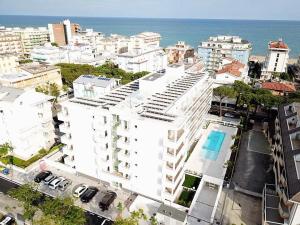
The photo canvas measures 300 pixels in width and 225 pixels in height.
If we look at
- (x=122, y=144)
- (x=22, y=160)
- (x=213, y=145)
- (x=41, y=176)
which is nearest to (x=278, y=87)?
(x=213, y=145)

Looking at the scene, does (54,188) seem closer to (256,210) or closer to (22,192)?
(22,192)

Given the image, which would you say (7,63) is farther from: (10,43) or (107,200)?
(107,200)

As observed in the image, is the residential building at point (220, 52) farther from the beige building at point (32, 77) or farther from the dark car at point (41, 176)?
the dark car at point (41, 176)

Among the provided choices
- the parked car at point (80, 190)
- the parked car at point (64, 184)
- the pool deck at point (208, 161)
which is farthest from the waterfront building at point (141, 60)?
the parked car at point (80, 190)

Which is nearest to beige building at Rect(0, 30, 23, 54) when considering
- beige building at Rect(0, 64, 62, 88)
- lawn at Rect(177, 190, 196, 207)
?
beige building at Rect(0, 64, 62, 88)

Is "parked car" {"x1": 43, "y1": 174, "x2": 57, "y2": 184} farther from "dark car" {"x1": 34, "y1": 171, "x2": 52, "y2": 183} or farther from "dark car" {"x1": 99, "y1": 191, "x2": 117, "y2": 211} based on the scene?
"dark car" {"x1": 99, "y1": 191, "x2": 117, "y2": 211}

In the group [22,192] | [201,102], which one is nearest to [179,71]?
[201,102]
